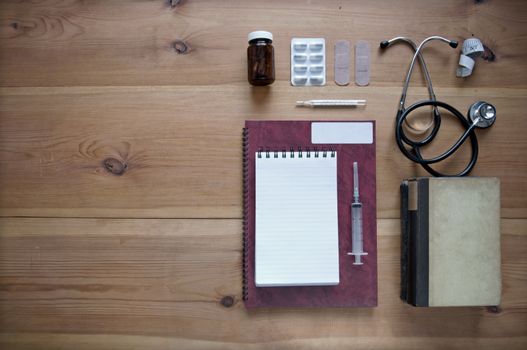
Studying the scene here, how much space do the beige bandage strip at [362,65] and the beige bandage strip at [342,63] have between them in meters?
0.02

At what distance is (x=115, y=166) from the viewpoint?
80cm

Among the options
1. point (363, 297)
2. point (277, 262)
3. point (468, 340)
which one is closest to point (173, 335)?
point (277, 262)

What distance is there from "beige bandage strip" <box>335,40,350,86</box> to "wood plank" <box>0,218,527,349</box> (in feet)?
0.90

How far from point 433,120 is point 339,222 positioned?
26 centimetres

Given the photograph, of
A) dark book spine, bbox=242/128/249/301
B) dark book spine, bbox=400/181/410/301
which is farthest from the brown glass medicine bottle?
dark book spine, bbox=400/181/410/301

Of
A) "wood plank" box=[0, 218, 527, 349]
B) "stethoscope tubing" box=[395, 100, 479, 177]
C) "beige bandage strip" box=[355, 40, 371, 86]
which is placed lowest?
"wood plank" box=[0, 218, 527, 349]

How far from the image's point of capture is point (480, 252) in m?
0.75

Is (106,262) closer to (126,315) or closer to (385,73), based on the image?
(126,315)

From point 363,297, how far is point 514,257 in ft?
0.97

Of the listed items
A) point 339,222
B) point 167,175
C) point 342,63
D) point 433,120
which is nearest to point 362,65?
point 342,63

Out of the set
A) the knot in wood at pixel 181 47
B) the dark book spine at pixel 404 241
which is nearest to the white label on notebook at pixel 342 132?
the dark book spine at pixel 404 241

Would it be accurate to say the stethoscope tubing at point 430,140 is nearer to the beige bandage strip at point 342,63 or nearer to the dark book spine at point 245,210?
the beige bandage strip at point 342,63

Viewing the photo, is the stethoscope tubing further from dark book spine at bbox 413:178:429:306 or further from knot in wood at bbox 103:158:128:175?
knot in wood at bbox 103:158:128:175

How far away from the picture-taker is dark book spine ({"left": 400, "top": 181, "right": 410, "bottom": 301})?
Answer: 0.77 metres
